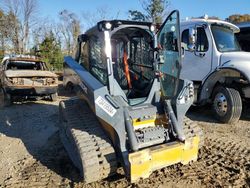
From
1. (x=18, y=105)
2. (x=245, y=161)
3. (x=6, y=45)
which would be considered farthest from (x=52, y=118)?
(x=6, y=45)

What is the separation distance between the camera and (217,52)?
21.4ft

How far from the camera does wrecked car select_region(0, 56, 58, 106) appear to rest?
8656mm

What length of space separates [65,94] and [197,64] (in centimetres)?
682

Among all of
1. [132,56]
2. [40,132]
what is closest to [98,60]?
[132,56]

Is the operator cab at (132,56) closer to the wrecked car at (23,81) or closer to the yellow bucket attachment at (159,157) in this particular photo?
the yellow bucket attachment at (159,157)

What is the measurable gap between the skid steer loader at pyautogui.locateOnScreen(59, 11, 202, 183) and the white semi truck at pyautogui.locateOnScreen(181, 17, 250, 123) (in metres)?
2.30

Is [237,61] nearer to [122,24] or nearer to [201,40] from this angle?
[201,40]

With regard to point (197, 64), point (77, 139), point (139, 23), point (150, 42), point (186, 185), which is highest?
point (139, 23)

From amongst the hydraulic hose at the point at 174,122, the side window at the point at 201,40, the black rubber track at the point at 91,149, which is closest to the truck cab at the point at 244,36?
the side window at the point at 201,40

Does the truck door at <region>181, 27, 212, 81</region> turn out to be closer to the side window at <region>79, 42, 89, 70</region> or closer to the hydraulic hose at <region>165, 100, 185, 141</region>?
the side window at <region>79, 42, 89, 70</region>

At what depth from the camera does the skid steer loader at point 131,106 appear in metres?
3.37

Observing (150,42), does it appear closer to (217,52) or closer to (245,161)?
(245,161)

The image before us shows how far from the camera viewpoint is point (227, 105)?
6.12m

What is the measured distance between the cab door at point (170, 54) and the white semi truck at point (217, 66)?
7.57 feet
